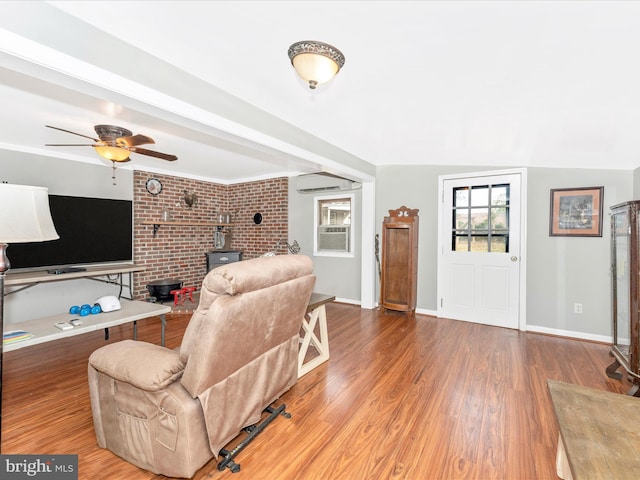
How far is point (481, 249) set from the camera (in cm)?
411

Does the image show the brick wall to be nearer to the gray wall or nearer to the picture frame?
the gray wall

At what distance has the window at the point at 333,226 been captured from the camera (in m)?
5.29

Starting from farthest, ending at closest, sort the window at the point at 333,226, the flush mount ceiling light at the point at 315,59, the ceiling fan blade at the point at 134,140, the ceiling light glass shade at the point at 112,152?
the window at the point at 333,226 → the ceiling light glass shade at the point at 112,152 → the ceiling fan blade at the point at 134,140 → the flush mount ceiling light at the point at 315,59

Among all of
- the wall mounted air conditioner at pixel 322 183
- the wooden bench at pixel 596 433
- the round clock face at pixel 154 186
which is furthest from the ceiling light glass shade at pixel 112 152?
the wooden bench at pixel 596 433

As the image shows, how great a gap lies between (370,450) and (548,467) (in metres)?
0.93

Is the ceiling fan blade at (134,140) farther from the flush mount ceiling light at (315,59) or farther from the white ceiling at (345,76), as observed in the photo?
the flush mount ceiling light at (315,59)

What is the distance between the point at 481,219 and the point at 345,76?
2859 millimetres

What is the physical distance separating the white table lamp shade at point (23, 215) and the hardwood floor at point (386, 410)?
1.26 m

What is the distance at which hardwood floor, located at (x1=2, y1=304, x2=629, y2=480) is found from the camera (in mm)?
1635

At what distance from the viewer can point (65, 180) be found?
13.6ft

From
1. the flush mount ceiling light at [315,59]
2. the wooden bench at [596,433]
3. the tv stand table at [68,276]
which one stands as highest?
the flush mount ceiling light at [315,59]

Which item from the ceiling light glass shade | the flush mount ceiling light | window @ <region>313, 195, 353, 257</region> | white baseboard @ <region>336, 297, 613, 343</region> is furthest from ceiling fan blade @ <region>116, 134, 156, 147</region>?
white baseboard @ <region>336, 297, 613, 343</region>

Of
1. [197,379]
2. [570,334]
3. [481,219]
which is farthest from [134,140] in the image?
[570,334]

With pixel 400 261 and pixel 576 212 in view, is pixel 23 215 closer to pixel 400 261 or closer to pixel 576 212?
pixel 400 261
